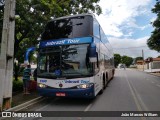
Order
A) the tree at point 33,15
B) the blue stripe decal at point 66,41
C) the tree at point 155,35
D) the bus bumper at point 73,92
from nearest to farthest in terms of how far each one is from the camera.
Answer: the bus bumper at point 73,92, the blue stripe decal at point 66,41, the tree at point 33,15, the tree at point 155,35

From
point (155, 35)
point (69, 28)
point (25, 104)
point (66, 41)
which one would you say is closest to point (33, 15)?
point (69, 28)

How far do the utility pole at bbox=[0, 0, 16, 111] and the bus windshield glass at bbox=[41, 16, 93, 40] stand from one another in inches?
98.2

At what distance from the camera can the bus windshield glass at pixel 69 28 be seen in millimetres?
10773

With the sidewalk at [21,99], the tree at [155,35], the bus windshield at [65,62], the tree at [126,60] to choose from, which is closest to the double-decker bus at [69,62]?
the bus windshield at [65,62]

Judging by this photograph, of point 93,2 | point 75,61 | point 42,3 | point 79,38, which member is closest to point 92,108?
point 75,61

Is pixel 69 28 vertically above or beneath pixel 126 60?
beneath

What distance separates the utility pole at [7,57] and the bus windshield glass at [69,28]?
98.2 inches

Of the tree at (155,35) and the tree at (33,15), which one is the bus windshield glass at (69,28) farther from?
the tree at (155,35)

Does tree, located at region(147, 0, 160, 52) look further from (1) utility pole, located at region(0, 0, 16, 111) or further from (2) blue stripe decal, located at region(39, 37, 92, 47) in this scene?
(1) utility pole, located at region(0, 0, 16, 111)

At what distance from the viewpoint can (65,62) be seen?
1010cm

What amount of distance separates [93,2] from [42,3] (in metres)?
8.15

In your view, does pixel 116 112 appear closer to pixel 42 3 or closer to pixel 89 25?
pixel 89 25

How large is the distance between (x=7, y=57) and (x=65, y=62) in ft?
8.16

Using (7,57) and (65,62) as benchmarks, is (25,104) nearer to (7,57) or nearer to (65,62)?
(7,57)
